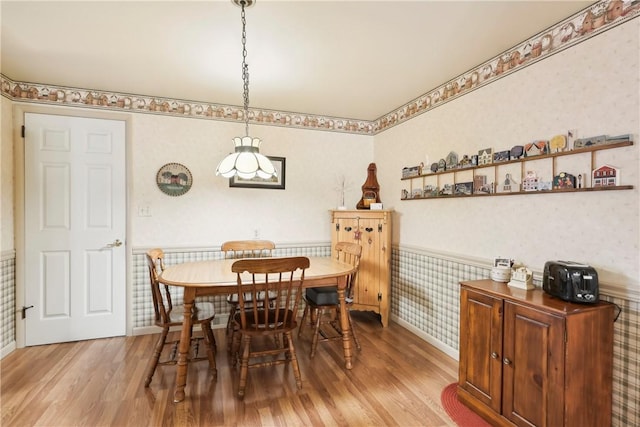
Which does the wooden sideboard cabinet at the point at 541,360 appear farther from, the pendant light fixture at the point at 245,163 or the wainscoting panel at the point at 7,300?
the wainscoting panel at the point at 7,300

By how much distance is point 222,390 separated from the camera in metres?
2.16

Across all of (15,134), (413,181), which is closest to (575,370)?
(413,181)

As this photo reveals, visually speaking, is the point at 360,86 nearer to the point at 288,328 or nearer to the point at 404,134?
the point at 404,134

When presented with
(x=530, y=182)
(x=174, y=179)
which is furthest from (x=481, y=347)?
→ (x=174, y=179)

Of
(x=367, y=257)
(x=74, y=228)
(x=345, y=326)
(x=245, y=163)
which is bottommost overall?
(x=345, y=326)

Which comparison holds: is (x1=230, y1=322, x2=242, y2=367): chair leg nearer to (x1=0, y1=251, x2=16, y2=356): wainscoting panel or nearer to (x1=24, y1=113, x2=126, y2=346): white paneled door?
(x1=24, y1=113, x2=126, y2=346): white paneled door

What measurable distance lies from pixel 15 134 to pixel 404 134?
3742 mm

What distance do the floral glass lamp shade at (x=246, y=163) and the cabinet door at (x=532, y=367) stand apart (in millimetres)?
1727

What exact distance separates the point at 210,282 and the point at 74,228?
183 centimetres

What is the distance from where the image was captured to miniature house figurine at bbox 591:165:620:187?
63.5 inches

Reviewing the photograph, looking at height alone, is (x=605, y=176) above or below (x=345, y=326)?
above

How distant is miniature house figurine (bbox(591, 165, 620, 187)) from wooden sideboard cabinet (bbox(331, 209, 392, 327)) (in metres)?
1.77


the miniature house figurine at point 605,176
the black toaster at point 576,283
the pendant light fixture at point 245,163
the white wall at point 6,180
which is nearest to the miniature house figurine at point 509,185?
the miniature house figurine at point 605,176

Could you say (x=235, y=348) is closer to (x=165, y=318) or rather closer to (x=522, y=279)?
(x=165, y=318)
